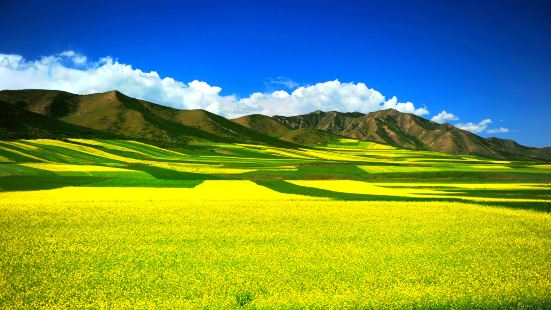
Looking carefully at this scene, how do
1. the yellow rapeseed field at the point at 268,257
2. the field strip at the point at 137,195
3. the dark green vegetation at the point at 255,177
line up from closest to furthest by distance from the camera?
the yellow rapeseed field at the point at 268,257 → the field strip at the point at 137,195 → the dark green vegetation at the point at 255,177

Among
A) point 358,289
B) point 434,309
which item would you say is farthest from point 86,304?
point 434,309

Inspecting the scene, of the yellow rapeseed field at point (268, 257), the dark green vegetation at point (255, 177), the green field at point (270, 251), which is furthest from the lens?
the dark green vegetation at point (255, 177)

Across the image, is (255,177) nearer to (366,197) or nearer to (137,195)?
(137,195)

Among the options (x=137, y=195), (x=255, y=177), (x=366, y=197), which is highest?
(x=366, y=197)

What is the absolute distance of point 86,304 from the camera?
1416cm

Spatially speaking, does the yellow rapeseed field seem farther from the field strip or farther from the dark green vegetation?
the dark green vegetation

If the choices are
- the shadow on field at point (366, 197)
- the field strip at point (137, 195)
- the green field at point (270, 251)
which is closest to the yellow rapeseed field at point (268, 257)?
the green field at point (270, 251)

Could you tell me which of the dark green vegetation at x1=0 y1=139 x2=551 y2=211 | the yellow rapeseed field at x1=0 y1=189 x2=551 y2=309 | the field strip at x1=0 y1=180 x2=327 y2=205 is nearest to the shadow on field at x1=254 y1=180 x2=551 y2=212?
the dark green vegetation at x1=0 y1=139 x2=551 y2=211

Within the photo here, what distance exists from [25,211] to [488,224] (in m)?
38.1

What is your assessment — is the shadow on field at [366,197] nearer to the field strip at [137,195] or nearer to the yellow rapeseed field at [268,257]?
the field strip at [137,195]

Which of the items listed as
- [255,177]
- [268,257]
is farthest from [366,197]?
[255,177]

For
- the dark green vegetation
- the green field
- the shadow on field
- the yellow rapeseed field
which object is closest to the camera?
the yellow rapeseed field

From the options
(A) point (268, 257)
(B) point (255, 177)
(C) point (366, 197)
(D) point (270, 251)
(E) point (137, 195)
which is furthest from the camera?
(B) point (255, 177)

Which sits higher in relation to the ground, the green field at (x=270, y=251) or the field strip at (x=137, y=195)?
the green field at (x=270, y=251)
